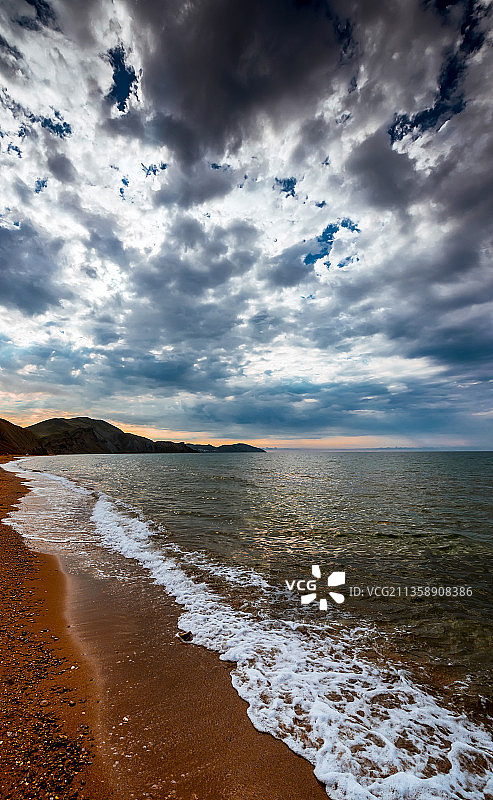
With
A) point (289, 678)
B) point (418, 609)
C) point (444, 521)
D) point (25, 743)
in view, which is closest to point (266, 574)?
point (418, 609)

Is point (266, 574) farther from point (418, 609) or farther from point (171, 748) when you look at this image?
point (171, 748)

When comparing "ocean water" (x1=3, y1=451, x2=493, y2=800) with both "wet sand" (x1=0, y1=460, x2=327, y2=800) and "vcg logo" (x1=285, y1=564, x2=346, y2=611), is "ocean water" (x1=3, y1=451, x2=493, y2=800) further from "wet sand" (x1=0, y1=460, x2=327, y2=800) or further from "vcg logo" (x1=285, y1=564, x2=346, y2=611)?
"wet sand" (x1=0, y1=460, x2=327, y2=800)

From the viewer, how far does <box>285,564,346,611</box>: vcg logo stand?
980 centimetres

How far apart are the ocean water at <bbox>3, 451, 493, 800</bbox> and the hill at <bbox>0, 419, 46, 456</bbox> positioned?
14699cm

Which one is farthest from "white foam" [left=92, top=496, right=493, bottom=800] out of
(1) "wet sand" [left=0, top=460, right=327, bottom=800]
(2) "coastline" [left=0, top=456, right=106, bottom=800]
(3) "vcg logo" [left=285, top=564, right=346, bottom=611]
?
(2) "coastline" [left=0, top=456, right=106, bottom=800]

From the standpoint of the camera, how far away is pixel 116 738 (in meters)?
4.50

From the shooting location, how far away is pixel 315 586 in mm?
10883

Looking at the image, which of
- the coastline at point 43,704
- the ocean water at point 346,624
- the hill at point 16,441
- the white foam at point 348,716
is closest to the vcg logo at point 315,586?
the ocean water at point 346,624

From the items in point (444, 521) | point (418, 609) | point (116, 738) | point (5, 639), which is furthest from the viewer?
point (444, 521)

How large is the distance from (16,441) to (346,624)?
188516 mm

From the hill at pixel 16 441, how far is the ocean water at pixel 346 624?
14699 centimetres

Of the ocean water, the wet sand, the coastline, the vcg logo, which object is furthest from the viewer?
the vcg logo

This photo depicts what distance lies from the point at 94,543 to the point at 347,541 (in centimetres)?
1188

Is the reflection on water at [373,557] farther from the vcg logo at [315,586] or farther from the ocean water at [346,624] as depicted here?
the vcg logo at [315,586]
